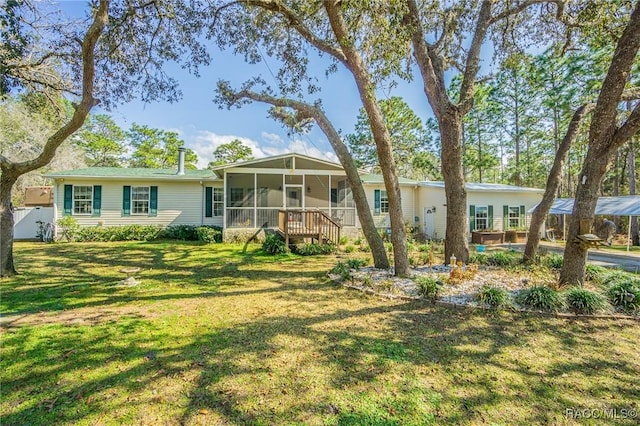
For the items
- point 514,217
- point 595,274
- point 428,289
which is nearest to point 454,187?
point 428,289

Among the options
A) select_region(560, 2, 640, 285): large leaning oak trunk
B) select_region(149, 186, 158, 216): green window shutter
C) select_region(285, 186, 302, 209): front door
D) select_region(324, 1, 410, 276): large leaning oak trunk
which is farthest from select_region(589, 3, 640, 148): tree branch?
select_region(149, 186, 158, 216): green window shutter

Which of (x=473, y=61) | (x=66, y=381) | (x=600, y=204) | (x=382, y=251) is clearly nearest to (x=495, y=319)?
(x=382, y=251)

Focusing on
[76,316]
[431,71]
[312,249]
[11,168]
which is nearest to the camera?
[76,316]

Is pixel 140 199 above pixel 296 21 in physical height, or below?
below

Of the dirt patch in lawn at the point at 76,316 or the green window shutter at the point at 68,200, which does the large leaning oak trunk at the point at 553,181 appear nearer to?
the dirt patch in lawn at the point at 76,316

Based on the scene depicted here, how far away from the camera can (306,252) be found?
36.2 feet

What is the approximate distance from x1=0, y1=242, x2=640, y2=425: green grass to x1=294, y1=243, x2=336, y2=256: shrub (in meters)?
4.93

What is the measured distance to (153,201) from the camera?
1496cm

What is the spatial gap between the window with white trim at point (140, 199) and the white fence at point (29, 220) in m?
3.73

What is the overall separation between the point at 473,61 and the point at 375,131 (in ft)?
11.2

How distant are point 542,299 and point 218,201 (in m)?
14.6

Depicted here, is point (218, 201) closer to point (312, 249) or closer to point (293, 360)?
point (312, 249)

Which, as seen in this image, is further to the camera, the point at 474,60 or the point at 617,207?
the point at 617,207

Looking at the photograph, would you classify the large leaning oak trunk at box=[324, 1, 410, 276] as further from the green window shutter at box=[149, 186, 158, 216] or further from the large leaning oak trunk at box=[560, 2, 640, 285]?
the green window shutter at box=[149, 186, 158, 216]
